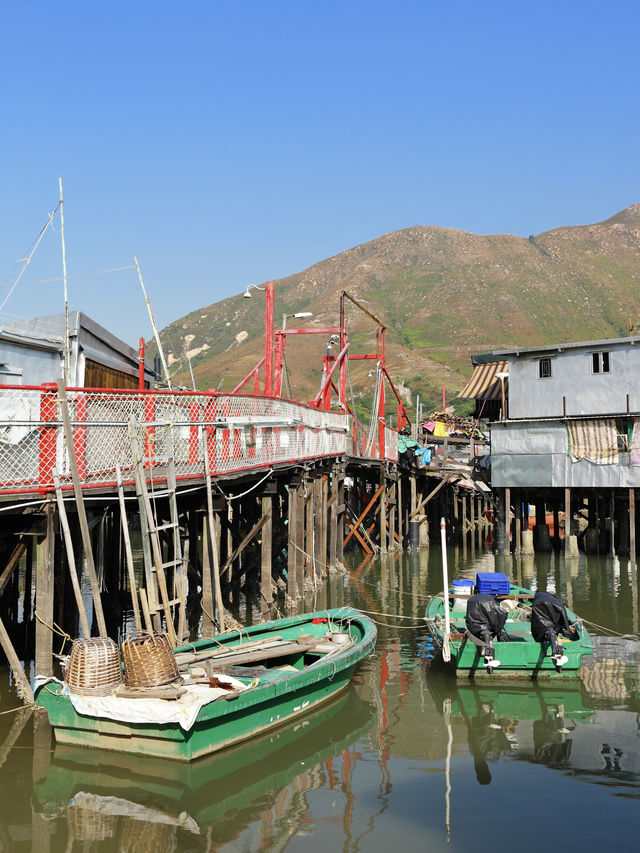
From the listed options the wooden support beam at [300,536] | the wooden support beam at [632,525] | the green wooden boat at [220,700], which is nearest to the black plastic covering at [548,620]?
the green wooden boat at [220,700]

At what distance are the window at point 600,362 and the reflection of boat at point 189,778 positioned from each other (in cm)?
2291

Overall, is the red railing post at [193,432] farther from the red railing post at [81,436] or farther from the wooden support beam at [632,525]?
the wooden support beam at [632,525]

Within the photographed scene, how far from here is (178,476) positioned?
1430 cm

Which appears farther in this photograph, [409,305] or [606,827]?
[409,305]

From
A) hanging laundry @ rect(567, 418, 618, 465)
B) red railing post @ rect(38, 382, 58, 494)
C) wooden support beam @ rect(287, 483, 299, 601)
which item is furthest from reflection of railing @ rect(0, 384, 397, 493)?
hanging laundry @ rect(567, 418, 618, 465)

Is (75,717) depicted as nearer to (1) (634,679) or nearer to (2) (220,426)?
(2) (220,426)

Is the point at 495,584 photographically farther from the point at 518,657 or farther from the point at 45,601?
the point at 45,601

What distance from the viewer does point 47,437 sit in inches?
467

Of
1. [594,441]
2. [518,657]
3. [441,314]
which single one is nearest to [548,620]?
[518,657]

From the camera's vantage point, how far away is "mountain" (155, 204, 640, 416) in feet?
383

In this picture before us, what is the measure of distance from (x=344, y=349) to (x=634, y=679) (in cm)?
2009

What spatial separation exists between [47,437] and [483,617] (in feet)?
24.5

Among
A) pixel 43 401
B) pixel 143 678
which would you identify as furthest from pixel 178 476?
pixel 143 678

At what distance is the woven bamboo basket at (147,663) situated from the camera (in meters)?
10.6
